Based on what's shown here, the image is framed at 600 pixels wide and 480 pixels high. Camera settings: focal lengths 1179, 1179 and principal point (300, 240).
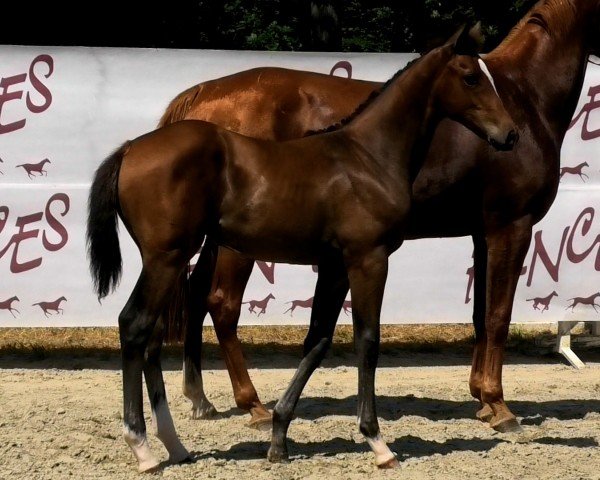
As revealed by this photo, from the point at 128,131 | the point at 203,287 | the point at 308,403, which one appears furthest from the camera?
the point at 128,131

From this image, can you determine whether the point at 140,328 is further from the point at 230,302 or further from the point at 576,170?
the point at 576,170

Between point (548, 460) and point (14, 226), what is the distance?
4.36m

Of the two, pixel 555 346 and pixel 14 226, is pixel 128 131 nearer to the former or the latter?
pixel 14 226

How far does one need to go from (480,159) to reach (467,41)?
128 cm

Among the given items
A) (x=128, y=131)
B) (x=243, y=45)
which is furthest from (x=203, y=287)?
(x=243, y=45)

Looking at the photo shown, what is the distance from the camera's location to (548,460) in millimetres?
5668

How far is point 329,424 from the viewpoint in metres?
6.56

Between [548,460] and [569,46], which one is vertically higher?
[569,46]

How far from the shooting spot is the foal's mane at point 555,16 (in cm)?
711

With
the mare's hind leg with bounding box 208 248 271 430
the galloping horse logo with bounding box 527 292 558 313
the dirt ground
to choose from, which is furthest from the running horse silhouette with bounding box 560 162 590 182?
the mare's hind leg with bounding box 208 248 271 430

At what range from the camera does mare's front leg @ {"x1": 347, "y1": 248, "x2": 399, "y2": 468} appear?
5391 mm

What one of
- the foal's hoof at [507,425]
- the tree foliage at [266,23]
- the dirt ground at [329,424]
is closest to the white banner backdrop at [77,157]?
the dirt ground at [329,424]

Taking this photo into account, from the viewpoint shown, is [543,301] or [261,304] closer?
[261,304]

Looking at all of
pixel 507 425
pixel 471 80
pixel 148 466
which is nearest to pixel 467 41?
pixel 471 80
